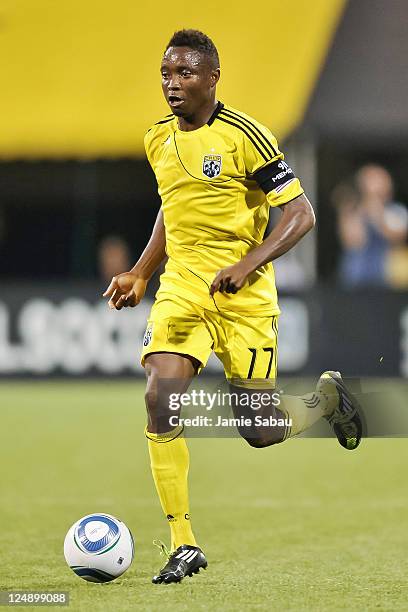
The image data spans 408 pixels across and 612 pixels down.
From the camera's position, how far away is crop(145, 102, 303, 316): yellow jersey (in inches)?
232

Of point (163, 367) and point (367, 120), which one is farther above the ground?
point (367, 120)

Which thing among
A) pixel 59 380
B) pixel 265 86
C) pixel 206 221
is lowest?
pixel 59 380

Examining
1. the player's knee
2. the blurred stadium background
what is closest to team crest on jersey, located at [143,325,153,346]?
the player's knee

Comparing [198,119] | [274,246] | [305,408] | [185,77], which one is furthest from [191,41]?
[305,408]

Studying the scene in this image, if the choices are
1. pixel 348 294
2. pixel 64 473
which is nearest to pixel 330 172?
pixel 348 294

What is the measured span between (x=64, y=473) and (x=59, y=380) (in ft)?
19.3

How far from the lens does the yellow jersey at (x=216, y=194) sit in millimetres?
5891

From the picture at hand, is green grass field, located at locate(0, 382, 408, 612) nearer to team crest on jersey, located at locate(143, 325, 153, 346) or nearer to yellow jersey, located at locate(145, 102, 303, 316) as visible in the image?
team crest on jersey, located at locate(143, 325, 153, 346)

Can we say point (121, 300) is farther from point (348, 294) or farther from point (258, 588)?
point (348, 294)

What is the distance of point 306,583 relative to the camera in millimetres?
5738

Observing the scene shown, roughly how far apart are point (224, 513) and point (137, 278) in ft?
6.97

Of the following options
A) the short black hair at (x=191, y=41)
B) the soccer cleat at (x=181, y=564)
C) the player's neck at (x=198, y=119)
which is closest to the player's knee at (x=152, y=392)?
the soccer cleat at (x=181, y=564)

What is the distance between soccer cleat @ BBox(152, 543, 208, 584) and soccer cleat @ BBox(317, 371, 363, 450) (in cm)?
102

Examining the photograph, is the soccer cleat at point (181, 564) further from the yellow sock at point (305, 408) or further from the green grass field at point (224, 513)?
the yellow sock at point (305, 408)
